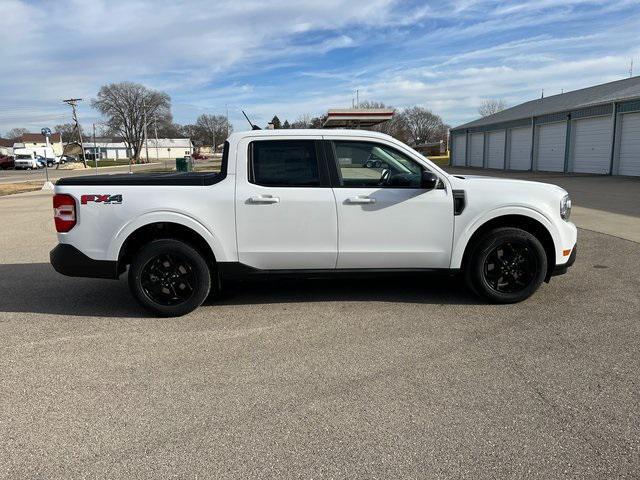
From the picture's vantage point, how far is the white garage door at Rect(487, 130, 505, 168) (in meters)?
35.5

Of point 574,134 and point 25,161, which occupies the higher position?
point 574,134

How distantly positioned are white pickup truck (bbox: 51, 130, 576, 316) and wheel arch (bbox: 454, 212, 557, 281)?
1 cm

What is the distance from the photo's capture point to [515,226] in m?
5.36

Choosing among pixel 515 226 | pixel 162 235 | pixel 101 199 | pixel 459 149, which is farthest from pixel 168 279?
pixel 459 149

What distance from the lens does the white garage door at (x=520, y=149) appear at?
3177 cm

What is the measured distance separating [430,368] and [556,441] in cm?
110

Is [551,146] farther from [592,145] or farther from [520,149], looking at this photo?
[592,145]

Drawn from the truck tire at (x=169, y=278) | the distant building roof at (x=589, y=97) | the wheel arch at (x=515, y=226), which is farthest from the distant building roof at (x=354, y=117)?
the distant building roof at (x=589, y=97)

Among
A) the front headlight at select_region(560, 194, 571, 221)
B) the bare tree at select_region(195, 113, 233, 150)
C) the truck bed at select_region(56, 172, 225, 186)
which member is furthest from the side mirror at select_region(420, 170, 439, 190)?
the bare tree at select_region(195, 113, 233, 150)

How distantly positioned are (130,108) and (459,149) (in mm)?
67806

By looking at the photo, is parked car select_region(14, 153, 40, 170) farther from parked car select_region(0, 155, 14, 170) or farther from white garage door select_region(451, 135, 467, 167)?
white garage door select_region(451, 135, 467, 167)

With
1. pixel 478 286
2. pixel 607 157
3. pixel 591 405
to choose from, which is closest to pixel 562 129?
pixel 607 157

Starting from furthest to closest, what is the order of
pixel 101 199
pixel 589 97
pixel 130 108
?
pixel 130 108, pixel 589 97, pixel 101 199

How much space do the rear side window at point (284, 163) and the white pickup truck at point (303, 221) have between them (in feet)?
0.03
